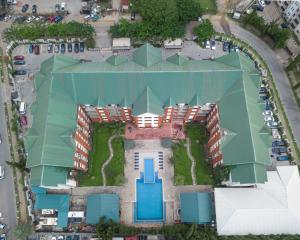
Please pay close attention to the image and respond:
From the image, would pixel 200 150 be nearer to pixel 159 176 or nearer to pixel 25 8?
pixel 159 176

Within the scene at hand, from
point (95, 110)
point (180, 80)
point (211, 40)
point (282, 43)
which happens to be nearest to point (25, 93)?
point (95, 110)

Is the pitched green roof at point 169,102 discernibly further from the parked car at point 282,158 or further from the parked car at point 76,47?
the parked car at point 76,47

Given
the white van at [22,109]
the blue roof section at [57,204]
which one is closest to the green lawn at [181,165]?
the blue roof section at [57,204]

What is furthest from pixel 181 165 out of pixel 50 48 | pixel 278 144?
pixel 50 48

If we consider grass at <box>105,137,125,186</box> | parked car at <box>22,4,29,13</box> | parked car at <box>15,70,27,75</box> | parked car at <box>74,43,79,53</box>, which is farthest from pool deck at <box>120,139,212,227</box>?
parked car at <box>22,4,29,13</box>

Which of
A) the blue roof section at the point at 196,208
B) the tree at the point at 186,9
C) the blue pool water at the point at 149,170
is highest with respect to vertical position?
the tree at the point at 186,9

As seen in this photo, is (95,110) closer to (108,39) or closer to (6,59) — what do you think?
(108,39)
